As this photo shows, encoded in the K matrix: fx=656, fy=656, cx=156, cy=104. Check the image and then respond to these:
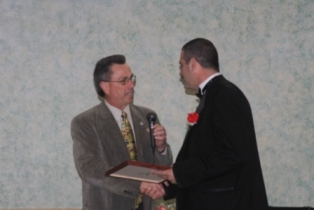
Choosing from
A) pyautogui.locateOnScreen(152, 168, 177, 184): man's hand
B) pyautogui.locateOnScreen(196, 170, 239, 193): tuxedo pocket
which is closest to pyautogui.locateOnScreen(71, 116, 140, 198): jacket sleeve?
pyautogui.locateOnScreen(152, 168, 177, 184): man's hand

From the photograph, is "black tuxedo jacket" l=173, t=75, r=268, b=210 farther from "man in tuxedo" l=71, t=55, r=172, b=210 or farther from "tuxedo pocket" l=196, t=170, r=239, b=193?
"man in tuxedo" l=71, t=55, r=172, b=210

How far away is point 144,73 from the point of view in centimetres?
537

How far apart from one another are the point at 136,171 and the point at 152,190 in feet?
1.06

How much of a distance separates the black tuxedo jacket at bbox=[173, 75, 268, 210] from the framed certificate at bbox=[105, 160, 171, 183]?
0.70 ft

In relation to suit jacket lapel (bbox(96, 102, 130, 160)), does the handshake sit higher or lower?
lower

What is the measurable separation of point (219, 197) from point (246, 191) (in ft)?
0.50

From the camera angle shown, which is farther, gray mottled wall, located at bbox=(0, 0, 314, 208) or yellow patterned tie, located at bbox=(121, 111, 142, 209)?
gray mottled wall, located at bbox=(0, 0, 314, 208)

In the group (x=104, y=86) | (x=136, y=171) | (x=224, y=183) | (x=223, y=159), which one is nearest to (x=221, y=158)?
(x=223, y=159)

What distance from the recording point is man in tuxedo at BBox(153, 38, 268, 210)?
11.6 ft

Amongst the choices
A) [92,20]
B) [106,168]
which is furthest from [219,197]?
[92,20]

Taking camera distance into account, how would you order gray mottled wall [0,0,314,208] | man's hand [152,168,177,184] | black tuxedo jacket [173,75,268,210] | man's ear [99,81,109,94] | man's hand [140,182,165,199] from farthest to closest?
gray mottled wall [0,0,314,208] < man's ear [99,81,109,94] < man's hand [140,182,165,199] < man's hand [152,168,177,184] < black tuxedo jacket [173,75,268,210]

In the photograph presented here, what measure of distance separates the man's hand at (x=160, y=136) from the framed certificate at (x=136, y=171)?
32 centimetres

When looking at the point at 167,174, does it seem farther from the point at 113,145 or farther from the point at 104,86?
the point at 104,86

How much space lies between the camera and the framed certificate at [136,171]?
382cm
